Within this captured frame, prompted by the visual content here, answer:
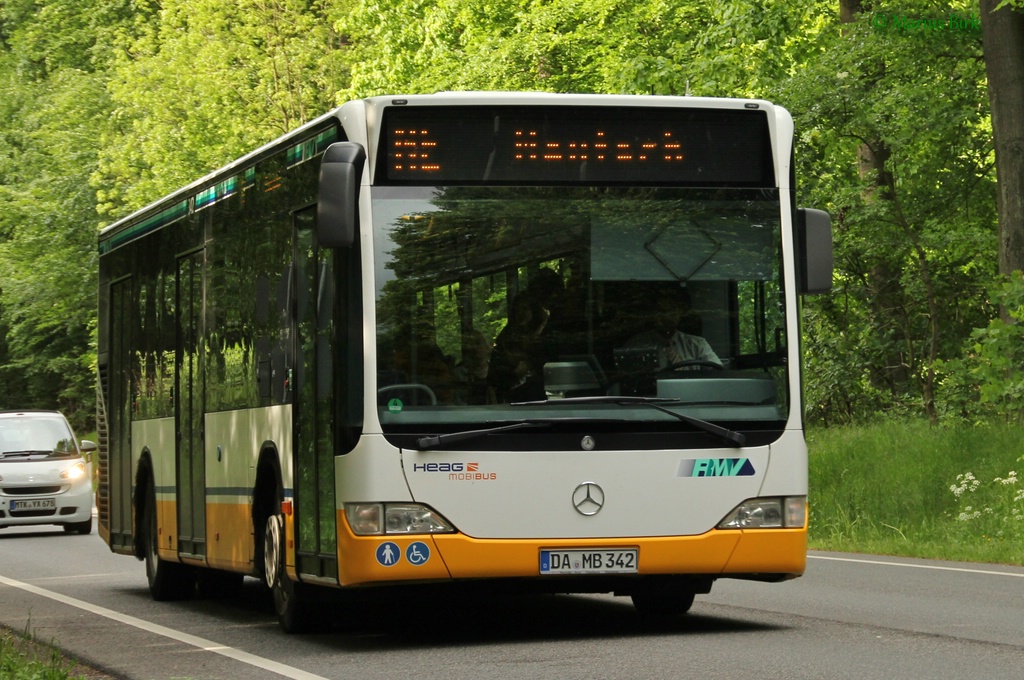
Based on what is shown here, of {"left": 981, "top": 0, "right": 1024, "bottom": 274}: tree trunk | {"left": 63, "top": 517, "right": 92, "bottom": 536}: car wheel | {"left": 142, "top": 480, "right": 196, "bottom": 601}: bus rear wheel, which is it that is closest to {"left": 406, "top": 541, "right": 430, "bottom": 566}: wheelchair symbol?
{"left": 142, "top": 480, "right": 196, "bottom": 601}: bus rear wheel

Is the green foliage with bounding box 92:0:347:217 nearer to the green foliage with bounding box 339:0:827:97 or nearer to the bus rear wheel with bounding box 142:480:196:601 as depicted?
the green foliage with bounding box 339:0:827:97

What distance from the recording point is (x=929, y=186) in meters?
29.6

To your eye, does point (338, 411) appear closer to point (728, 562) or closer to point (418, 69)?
point (728, 562)

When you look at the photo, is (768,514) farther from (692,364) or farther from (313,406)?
(313,406)

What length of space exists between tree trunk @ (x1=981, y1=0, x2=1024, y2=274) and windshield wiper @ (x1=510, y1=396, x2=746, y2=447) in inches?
546

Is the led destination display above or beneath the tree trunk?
beneath

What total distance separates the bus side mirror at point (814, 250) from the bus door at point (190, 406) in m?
4.94

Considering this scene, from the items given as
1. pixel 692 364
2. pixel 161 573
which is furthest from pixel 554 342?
pixel 161 573

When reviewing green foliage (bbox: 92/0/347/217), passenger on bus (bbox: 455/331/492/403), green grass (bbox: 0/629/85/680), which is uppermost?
green foliage (bbox: 92/0/347/217)

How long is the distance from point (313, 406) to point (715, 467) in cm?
231

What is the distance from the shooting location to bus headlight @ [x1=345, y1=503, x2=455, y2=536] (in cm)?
1059

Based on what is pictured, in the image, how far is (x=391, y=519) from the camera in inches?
417

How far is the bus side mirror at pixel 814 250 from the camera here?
11148 millimetres

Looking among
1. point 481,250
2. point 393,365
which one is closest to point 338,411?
point 393,365
